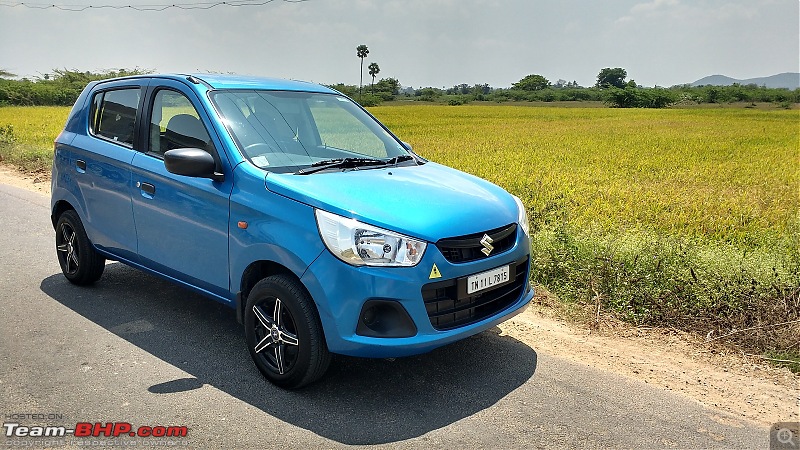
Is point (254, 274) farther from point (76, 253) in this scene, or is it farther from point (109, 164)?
point (76, 253)

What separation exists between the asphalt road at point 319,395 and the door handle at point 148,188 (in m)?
1.01

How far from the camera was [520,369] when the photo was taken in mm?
4242

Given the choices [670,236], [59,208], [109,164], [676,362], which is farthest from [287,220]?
[670,236]

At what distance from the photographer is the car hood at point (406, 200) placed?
351cm

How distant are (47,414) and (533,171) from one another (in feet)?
33.1

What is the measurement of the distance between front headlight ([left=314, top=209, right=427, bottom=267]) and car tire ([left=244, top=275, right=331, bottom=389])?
1.27 ft

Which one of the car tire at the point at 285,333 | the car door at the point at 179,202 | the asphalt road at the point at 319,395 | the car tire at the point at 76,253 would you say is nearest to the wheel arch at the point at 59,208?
the car tire at the point at 76,253

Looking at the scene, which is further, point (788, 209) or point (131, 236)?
point (788, 209)

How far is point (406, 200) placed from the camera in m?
3.71

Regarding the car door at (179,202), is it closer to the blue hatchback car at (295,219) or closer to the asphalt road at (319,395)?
the blue hatchback car at (295,219)

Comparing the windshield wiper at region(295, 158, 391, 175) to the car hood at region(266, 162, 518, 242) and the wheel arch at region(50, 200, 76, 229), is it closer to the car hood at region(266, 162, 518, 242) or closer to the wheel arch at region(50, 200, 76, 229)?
the car hood at region(266, 162, 518, 242)

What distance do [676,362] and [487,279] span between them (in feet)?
5.54

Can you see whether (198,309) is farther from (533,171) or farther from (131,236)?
(533,171)

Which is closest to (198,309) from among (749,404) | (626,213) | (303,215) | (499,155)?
(303,215)
